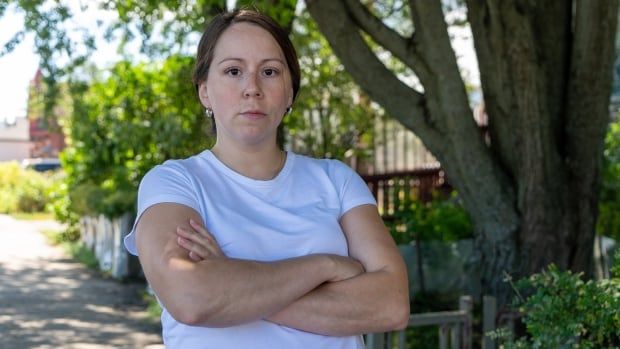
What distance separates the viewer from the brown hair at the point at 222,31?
8.41ft

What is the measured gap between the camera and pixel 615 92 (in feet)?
48.2

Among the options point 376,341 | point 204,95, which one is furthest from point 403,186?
point 204,95

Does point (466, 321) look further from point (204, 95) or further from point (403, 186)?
point (403, 186)

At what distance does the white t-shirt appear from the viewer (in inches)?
92.7

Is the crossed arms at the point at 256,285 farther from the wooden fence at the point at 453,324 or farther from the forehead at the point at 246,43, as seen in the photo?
the wooden fence at the point at 453,324

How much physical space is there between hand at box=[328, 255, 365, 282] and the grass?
2197 centimetres

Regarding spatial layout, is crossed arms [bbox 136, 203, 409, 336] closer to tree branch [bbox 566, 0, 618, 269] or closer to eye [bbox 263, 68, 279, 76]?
eye [bbox 263, 68, 279, 76]

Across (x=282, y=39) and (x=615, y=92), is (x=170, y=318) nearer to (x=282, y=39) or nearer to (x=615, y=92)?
(x=282, y=39)

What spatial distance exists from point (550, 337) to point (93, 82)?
11847 mm

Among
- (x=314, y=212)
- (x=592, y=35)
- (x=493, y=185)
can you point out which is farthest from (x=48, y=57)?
(x=314, y=212)

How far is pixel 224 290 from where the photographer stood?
228cm

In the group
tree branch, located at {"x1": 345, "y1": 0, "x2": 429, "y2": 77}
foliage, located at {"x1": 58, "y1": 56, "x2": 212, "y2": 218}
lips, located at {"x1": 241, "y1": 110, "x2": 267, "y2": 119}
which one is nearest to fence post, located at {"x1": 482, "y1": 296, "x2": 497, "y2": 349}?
tree branch, located at {"x1": 345, "y1": 0, "x2": 429, "y2": 77}

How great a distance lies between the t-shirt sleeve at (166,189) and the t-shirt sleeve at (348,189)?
0.45m

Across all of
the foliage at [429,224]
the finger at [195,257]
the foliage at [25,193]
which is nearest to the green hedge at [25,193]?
the foliage at [25,193]
